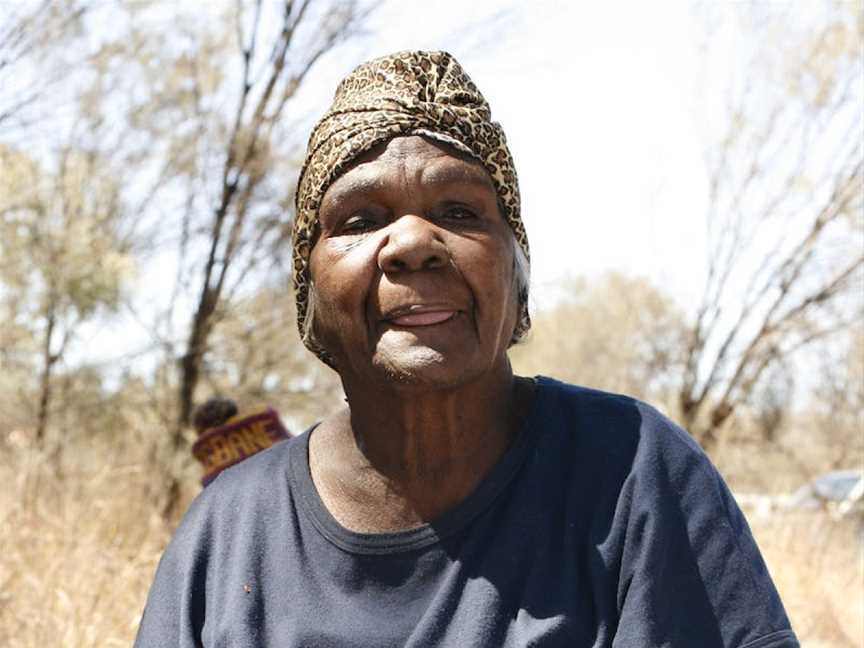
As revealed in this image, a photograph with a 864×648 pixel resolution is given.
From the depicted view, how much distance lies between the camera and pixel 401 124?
1.90 meters

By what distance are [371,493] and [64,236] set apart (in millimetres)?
4967

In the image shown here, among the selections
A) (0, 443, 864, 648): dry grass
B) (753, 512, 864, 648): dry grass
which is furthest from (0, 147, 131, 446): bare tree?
(753, 512, 864, 648): dry grass

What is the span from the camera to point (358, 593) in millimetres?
1830

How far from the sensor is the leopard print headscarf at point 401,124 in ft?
6.26

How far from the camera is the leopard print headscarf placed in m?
1.91

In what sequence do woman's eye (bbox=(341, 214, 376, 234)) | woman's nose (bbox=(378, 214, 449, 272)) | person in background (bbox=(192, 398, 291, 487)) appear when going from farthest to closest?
1. person in background (bbox=(192, 398, 291, 487))
2. woman's eye (bbox=(341, 214, 376, 234))
3. woman's nose (bbox=(378, 214, 449, 272))

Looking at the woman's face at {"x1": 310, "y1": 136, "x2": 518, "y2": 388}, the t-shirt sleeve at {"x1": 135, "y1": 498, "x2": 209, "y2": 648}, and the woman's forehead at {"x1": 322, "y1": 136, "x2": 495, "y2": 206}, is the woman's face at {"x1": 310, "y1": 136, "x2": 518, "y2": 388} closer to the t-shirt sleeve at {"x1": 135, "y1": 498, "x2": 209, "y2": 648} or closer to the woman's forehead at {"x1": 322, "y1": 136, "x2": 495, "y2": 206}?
the woman's forehead at {"x1": 322, "y1": 136, "x2": 495, "y2": 206}

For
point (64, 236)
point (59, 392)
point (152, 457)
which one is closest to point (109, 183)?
point (64, 236)

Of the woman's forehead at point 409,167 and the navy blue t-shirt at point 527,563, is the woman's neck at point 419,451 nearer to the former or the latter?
the navy blue t-shirt at point 527,563

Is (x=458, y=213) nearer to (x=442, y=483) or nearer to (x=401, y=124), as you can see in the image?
(x=401, y=124)

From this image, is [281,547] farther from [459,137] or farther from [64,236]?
[64,236]

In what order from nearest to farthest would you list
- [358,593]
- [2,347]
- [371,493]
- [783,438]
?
1. [358,593]
2. [371,493]
3. [2,347]
4. [783,438]

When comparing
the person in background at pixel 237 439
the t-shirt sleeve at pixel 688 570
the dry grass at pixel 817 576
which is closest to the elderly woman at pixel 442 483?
the t-shirt sleeve at pixel 688 570

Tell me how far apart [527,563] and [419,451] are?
0.91 ft
